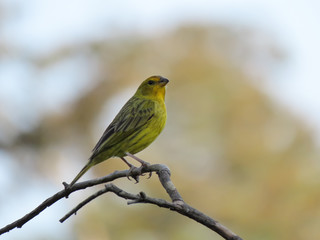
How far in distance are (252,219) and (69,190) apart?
12312 millimetres

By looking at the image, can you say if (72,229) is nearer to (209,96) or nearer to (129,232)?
(129,232)

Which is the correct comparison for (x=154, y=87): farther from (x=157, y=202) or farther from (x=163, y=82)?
(x=157, y=202)

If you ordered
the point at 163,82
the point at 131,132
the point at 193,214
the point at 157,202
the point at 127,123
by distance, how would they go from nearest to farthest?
the point at 193,214 < the point at 157,202 < the point at 131,132 < the point at 127,123 < the point at 163,82

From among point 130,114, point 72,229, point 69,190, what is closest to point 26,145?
point 72,229

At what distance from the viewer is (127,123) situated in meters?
5.82

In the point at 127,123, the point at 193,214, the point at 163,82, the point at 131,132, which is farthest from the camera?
the point at 163,82

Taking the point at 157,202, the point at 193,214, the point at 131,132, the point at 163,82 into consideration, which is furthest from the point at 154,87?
the point at 193,214

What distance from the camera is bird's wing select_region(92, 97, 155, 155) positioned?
555 centimetres

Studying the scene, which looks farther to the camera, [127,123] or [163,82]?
[163,82]

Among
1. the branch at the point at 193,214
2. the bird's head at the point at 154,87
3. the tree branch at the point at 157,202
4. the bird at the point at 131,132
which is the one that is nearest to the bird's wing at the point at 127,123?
the bird at the point at 131,132

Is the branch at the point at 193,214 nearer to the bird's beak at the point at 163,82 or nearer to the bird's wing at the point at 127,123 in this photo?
the bird's wing at the point at 127,123

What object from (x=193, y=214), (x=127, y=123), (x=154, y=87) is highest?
(x=154, y=87)

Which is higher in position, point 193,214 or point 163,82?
point 163,82

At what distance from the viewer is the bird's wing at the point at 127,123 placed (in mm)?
5555
